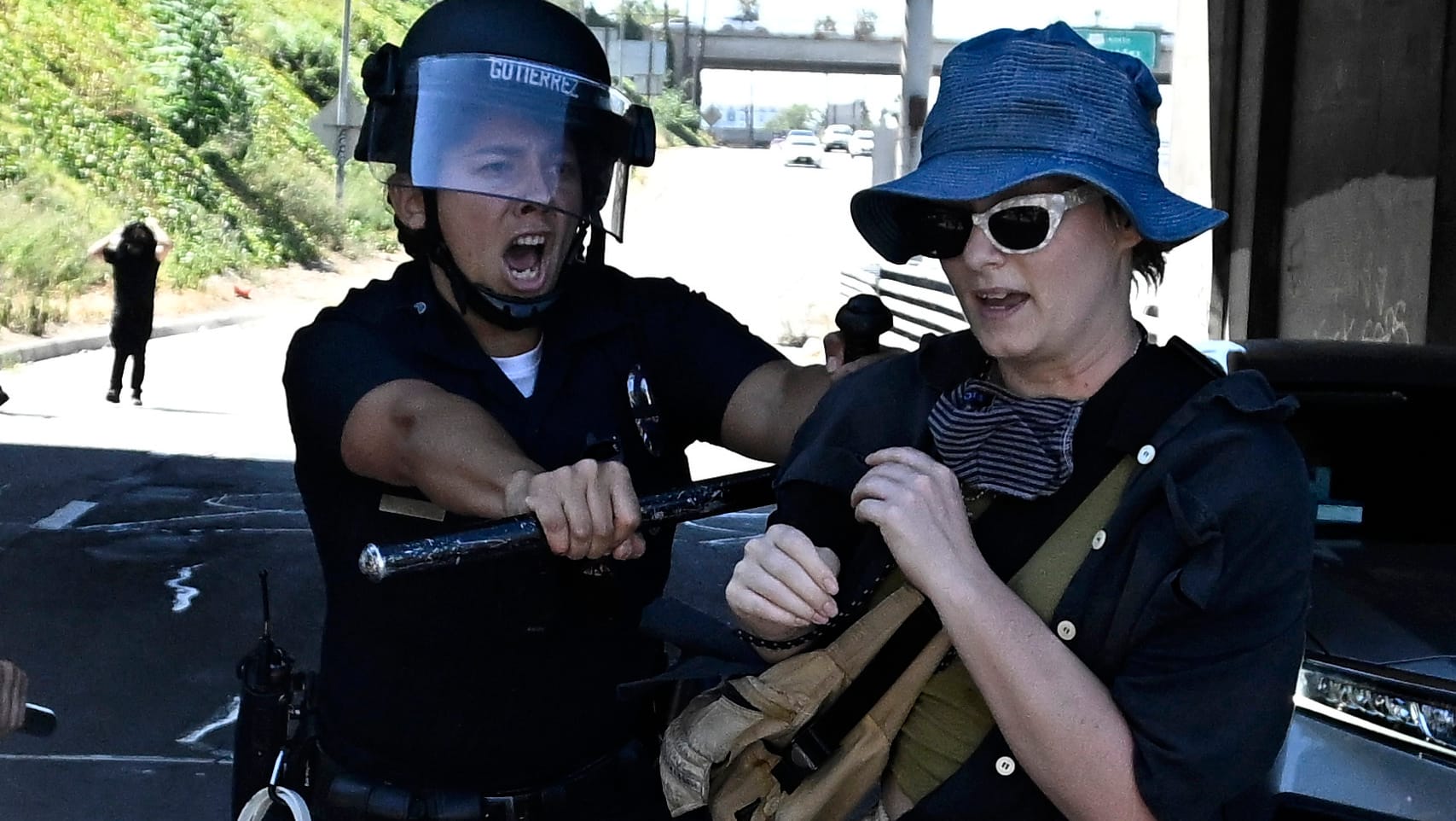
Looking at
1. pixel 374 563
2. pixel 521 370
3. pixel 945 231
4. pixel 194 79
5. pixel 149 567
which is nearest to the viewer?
pixel 374 563

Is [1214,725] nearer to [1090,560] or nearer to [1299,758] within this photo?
[1090,560]

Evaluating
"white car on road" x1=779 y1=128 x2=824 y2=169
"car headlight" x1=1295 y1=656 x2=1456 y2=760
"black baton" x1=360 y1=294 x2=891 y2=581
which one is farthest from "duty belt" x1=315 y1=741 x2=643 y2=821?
"white car on road" x1=779 y1=128 x2=824 y2=169

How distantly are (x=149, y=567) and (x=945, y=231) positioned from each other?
26.9 feet

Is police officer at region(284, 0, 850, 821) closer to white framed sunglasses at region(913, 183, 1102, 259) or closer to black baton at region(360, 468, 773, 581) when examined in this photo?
black baton at region(360, 468, 773, 581)

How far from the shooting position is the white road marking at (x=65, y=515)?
1028cm

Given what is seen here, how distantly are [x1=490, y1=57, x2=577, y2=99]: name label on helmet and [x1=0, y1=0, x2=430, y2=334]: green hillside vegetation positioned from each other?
22380mm

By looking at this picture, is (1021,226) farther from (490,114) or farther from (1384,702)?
(1384,702)

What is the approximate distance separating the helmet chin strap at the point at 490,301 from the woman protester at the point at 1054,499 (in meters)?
A: 0.71

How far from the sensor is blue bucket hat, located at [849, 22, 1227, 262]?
72.4 inches

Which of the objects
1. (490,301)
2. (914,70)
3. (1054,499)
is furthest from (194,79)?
→ (1054,499)

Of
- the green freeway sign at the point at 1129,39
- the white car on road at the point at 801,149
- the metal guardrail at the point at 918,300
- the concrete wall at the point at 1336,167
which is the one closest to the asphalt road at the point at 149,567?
the concrete wall at the point at 1336,167

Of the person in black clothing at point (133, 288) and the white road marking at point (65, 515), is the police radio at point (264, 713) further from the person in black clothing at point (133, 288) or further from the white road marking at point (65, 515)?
the person in black clothing at point (133, 288)

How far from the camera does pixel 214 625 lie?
318 inches

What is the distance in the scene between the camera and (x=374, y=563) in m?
1.83
